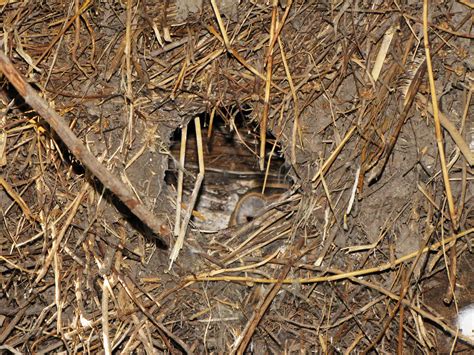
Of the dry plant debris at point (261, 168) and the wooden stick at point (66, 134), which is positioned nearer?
the wooden stick at point (66, 134)

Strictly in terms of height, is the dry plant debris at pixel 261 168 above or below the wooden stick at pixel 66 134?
below

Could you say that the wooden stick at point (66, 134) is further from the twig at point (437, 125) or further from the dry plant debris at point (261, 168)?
the twig at point (437, 125)

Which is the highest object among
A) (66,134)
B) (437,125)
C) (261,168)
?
(66,134)

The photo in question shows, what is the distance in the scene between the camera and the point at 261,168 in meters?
2.21

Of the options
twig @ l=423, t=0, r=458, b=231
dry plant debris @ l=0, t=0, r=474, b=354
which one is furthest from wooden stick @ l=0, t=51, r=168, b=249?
twig @ l=423, t=0, r=458, b=231

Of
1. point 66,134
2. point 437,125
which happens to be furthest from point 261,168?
point 66,134

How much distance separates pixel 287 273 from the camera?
7.20 feet

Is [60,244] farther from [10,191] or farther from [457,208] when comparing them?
[457,208]

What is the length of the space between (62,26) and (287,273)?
92 centimetres

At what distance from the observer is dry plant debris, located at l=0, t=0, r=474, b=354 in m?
2.12

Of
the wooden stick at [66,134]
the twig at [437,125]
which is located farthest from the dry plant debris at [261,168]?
the wooden stick at [66,134]

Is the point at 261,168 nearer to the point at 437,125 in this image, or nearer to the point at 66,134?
the point at 437,125

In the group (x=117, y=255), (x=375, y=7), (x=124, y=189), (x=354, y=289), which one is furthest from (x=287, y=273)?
(x=375, y=7)

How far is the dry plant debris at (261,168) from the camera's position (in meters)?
2.12
